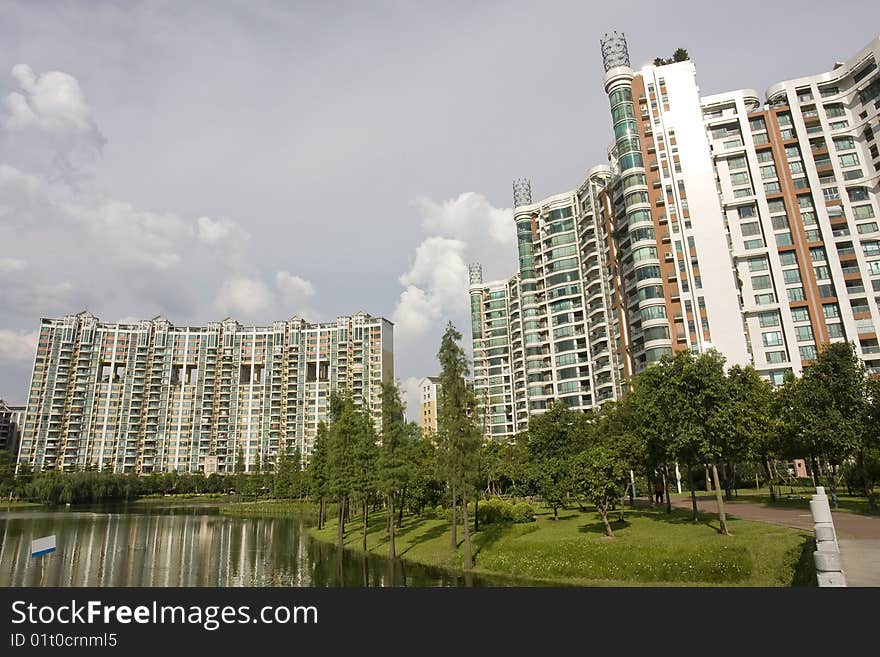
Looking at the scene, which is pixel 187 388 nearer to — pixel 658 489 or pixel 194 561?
pixel 194 561

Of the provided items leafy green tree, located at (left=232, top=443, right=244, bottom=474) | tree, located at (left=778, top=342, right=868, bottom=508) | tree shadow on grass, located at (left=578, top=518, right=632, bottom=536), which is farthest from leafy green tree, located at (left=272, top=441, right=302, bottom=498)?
tree, located at (left=778, top=342, right=868, bottom=508)

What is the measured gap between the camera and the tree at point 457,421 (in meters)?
34.6

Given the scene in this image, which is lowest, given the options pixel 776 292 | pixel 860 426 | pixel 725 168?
pixel 860 426

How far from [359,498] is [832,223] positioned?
261 ft

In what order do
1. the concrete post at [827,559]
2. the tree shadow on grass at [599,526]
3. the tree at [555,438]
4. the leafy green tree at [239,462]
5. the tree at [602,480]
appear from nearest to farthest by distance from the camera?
the concrete post at [827,559] → the tree at [602,480] → the tree shadow on grass at [599,526] → the tree at [555,438] → the leafy green tree at [239,462]

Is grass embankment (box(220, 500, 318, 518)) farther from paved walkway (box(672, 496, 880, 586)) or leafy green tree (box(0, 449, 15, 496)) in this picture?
paved walkway (box(672, 496, 880, 586))

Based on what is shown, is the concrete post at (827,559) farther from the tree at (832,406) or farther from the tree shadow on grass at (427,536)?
the tree shadow on grass at (427,536)

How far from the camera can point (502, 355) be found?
470 ft

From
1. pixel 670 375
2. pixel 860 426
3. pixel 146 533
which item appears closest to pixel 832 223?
pixel 860 426

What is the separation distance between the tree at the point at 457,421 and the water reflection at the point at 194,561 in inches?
234

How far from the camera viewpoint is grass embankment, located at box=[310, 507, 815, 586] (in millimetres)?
23234

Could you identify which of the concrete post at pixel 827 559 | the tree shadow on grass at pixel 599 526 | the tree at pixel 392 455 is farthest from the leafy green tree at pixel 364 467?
the concrete post at pixel 827 559

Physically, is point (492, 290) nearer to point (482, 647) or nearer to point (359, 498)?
point (359, 498)

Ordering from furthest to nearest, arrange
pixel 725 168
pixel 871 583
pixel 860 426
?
pixel 725 168
pixel 860 426
pixel 871 583
